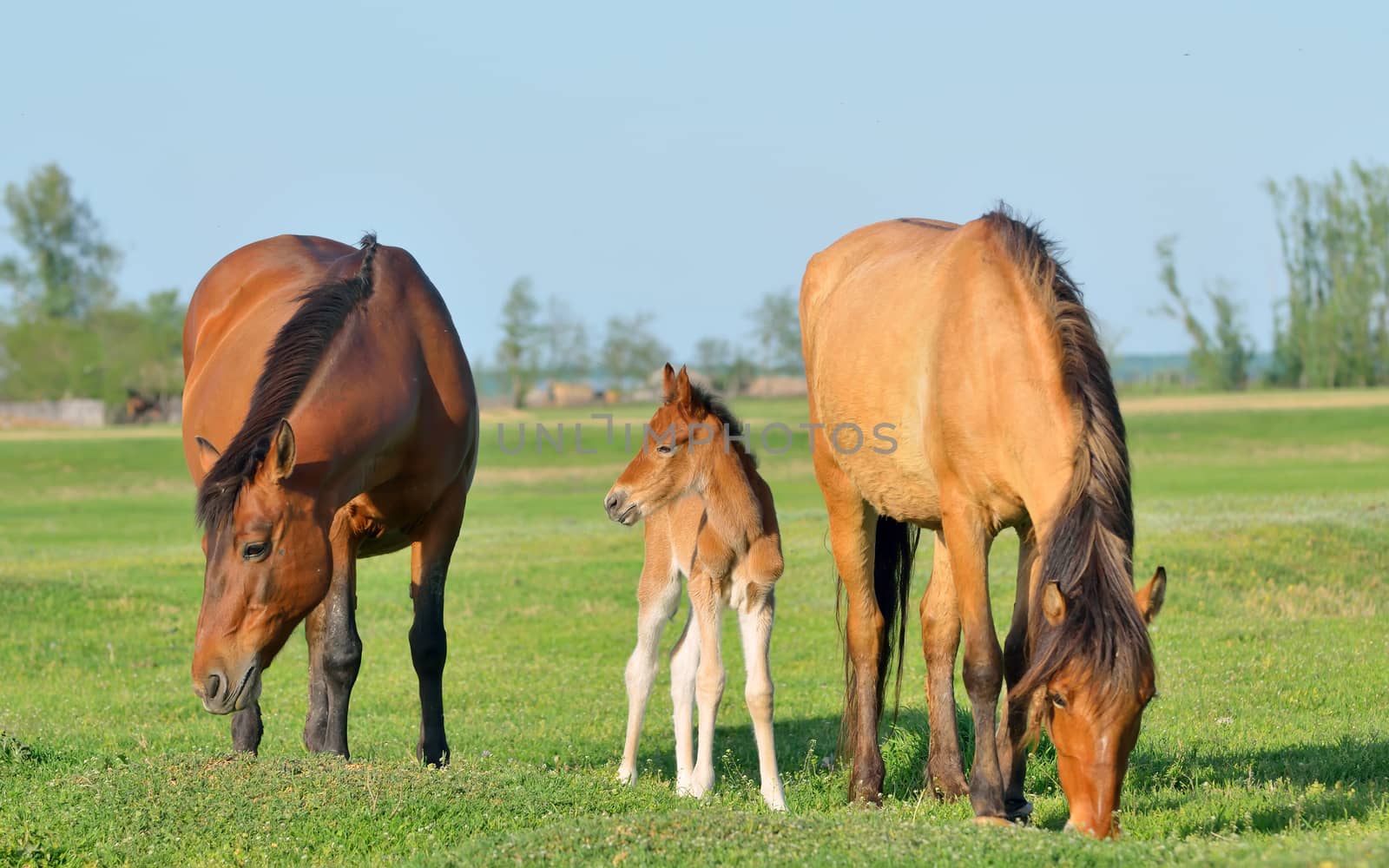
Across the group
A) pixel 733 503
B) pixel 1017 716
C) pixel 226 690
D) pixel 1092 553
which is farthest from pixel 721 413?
pixel 226 690

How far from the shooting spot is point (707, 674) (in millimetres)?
6289

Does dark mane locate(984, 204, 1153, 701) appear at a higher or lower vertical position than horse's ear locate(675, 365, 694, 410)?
lower

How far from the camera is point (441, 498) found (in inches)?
270

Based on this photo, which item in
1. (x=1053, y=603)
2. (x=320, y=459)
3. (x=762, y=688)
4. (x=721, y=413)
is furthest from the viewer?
(x=721, y=413)

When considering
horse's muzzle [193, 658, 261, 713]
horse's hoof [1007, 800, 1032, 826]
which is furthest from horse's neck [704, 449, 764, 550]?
horse's muzzle [193, 658, 261, 713]

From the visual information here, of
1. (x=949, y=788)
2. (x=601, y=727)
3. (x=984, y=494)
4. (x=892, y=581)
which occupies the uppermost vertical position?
(x=984, y=494)

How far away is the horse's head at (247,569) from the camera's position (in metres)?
5.34

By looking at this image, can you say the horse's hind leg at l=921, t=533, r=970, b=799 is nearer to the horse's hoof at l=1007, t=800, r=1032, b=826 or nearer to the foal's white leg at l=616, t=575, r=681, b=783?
the horse's hoof at l=1007, t=800, r=1032, b=826

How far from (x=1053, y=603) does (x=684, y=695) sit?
229cm

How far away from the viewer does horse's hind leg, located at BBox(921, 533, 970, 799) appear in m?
6.39

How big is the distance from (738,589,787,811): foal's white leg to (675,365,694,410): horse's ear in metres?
1.07

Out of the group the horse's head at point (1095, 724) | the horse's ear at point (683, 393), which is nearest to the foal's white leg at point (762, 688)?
the horse's ear at point (683, 393)

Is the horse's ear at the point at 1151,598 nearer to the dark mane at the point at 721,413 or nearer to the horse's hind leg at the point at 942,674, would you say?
the horse's hind leg at the point at 942,674

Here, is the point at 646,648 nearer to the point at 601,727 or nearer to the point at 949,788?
the point at 949,788
